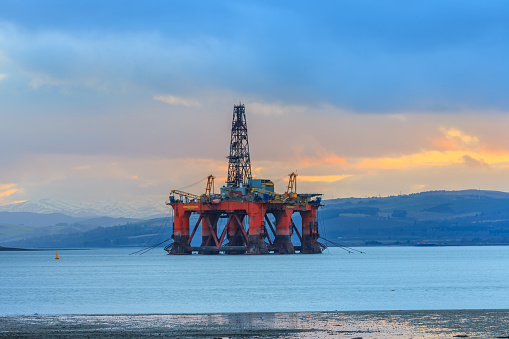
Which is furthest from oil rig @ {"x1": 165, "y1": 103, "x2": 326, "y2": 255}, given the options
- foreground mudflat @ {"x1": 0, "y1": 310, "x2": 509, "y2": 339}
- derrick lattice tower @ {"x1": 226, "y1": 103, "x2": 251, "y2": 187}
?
foreground mudflat @ {"x1": 0, "y1": 310, "x2": 509, "y2": 339}

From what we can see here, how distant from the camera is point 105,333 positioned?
41906 mm

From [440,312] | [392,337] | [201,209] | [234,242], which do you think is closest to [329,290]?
[440,312]

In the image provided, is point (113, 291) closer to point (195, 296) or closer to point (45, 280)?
point (195, 296)

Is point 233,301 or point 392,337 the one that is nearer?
point 392,337

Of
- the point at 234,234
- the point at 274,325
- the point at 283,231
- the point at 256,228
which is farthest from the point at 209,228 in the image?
the point at 274,325

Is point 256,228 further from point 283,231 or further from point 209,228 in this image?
point 209,228

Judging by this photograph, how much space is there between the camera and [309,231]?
165000mm

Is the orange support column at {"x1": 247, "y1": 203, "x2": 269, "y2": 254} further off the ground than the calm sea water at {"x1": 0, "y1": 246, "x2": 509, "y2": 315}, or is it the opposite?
the orange support column at {"x1": 247, "y1": 203, "x2": 269, "y2": 254}

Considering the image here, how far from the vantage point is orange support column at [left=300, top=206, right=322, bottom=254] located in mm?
159000

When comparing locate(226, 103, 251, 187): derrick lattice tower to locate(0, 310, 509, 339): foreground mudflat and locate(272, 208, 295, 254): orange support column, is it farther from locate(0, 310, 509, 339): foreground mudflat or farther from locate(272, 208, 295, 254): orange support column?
locate(0, 310, 509, 339): foreground mudflat

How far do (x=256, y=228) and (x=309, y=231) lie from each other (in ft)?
66.8

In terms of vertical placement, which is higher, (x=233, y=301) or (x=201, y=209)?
(x=201, y=209)

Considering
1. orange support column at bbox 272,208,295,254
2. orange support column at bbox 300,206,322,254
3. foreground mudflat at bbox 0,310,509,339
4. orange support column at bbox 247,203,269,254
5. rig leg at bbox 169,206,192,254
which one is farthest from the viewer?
orange support column at bbox 300,206,322,254

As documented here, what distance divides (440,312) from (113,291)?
36.9 meters
